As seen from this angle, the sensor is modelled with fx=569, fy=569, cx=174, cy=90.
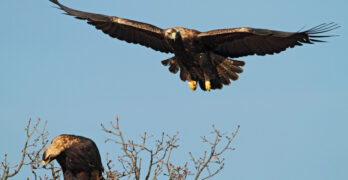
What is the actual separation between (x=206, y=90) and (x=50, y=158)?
4209 mm

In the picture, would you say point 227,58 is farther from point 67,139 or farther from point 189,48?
point 67,139

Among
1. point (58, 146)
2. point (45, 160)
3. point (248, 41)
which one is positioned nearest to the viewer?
point (45, 160)

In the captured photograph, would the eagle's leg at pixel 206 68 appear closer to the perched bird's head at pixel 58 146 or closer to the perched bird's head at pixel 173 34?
the perched bird's head at pixel 173 34

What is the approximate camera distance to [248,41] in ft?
34.8

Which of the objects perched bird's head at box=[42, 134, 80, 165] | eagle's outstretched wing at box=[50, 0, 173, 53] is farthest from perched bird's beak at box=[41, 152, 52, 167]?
eagle's outstretched wing at box=[50, 0, 173, 53]

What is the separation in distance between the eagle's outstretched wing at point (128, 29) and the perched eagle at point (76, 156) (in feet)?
10.5

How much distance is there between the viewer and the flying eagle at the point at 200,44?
1045 centimetres

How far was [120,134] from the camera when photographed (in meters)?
7.16

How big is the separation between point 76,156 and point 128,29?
3.73m

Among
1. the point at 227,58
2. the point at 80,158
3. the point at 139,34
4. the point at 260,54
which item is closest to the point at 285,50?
the point at 260,54

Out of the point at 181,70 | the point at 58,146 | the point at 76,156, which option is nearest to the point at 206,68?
the point at 181,70

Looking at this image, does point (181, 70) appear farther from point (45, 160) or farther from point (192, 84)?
point (45, 160)

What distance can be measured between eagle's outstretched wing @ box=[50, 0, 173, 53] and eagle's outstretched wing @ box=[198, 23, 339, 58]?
994mm

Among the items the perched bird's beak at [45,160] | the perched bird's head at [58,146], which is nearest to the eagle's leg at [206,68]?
the perched bird's head at [58,146]
